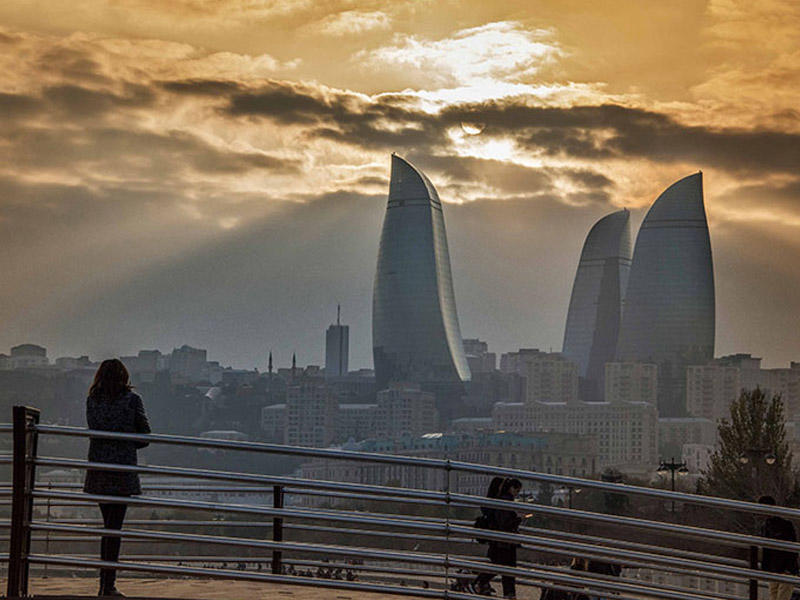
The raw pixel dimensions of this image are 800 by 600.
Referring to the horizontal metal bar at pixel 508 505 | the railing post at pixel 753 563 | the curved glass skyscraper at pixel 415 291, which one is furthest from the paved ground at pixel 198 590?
the curved glass skyscraper at pixel 415 291

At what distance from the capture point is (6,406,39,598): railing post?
5375 mm

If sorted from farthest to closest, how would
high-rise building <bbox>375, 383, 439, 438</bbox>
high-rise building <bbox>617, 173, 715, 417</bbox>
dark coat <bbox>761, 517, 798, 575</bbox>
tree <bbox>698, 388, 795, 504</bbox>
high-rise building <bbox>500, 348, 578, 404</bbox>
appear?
high-rise building <bbox>500, 348, 578, 404</bbox> → high-rise building <bbox>375, 383, 439, 438</bbox> → high-rise building <bbox>617, 173, 715, 417</bbox> → tree <bbox>698, 388, 795, 504</bbox> → dark coat <bbox>761, 517, 798, 575</bbox>

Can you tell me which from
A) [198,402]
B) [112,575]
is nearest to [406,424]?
[198,402]

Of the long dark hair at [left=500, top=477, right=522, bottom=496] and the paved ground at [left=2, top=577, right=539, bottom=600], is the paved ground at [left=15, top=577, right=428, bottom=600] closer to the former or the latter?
the paved ground at [left=2, top=577, right=539, bottom=600]

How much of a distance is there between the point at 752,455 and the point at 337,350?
150076mm

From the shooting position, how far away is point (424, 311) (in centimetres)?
13412

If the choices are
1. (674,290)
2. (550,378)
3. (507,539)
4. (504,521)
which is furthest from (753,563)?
Answer: (550,378)

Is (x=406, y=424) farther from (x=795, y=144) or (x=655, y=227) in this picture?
(x=795, y=144)

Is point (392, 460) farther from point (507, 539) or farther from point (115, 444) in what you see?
point (115, 444)

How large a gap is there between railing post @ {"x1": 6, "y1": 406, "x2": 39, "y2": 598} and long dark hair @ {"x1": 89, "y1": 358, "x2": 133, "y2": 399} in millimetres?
763

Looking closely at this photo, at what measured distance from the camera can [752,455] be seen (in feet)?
94.1

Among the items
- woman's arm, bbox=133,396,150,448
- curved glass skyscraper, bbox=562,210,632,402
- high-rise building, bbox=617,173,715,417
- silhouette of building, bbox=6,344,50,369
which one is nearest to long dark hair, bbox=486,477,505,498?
woman's arm, bbox=133,396,150,448

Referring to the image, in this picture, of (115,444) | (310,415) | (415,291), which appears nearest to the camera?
(115,444)

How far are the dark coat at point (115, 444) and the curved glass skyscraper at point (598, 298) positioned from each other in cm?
14293
